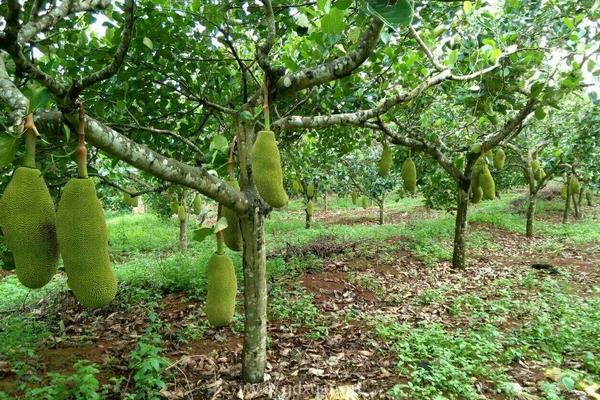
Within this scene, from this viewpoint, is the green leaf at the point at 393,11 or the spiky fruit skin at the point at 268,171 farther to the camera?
the spiky fruit skin at the point at 268,171

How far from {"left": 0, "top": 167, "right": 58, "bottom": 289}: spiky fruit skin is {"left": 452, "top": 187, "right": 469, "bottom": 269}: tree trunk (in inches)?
195

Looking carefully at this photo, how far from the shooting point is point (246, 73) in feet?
8.26

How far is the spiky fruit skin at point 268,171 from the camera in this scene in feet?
5.40

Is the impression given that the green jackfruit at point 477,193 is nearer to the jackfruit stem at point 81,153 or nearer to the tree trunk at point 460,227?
the tree trunk at point 460,227

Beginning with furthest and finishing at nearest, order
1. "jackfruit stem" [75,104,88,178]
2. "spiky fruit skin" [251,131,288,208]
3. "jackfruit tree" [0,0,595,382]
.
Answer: "spiky fruit skin" [251,131,288,208]
"jackfruit tree" [0,0,595,382]
"jackfruit stem" [75,104,88,178]

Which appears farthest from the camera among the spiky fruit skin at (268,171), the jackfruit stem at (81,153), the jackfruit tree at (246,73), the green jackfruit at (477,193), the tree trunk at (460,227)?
the tree trunk at (460,227)

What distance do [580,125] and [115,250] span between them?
1058 centimetres

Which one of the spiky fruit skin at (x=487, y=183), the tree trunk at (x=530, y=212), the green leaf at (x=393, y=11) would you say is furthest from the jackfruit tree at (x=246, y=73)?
the tree trunk at (x=530, y=212)

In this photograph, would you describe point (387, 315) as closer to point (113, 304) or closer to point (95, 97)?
point (113, 304)

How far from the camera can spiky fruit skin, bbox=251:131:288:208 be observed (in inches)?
64.8

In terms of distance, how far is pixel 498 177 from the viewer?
11.2 metres

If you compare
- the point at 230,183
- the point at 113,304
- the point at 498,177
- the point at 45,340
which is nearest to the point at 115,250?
the point at 113,304

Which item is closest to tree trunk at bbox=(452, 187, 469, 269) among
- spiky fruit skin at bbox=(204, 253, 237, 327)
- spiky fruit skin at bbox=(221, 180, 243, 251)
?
spiky fruit skin at bbox=(221, 180, 243, 251)

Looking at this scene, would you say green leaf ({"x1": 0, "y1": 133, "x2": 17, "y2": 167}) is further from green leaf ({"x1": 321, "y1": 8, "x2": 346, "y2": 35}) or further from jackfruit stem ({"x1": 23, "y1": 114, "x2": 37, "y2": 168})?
green leaf ({"x1": 321, "y1": 8, "x2": 346, "y2": 35})
